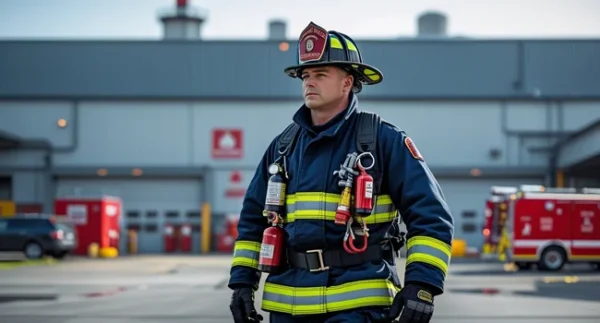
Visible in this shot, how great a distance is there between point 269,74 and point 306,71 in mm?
39874

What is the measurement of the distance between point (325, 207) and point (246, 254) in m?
0.54

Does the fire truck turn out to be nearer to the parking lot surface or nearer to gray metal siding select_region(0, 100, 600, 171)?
the parking lot surface

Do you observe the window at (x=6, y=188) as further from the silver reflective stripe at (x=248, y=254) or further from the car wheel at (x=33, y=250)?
the silver reflective stripe at (x=248, y=254)

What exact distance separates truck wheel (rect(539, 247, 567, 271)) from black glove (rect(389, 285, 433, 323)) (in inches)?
877

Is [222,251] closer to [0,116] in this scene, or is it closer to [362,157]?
[0,116]

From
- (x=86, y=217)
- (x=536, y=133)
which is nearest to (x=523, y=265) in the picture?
(x=86, y=217)

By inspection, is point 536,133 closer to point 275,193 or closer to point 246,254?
point 246,254

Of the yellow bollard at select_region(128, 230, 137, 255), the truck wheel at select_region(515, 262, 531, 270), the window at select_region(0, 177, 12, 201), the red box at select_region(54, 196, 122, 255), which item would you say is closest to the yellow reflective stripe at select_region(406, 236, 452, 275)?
the truck wheel at select_region(515, 262, 531, 270)

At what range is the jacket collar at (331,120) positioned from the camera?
180 inches

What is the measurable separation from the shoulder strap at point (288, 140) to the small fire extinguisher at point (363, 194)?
19.4 inches

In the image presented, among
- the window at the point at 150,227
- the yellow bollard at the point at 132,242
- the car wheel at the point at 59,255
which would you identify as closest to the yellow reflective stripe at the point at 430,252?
the car wheel at the point at 59,255

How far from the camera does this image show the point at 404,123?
4369 cm

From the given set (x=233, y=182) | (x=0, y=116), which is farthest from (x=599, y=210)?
(x=0, y=116)

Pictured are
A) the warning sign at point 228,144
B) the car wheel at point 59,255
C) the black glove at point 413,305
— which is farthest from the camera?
the warning sign at point 228,144
